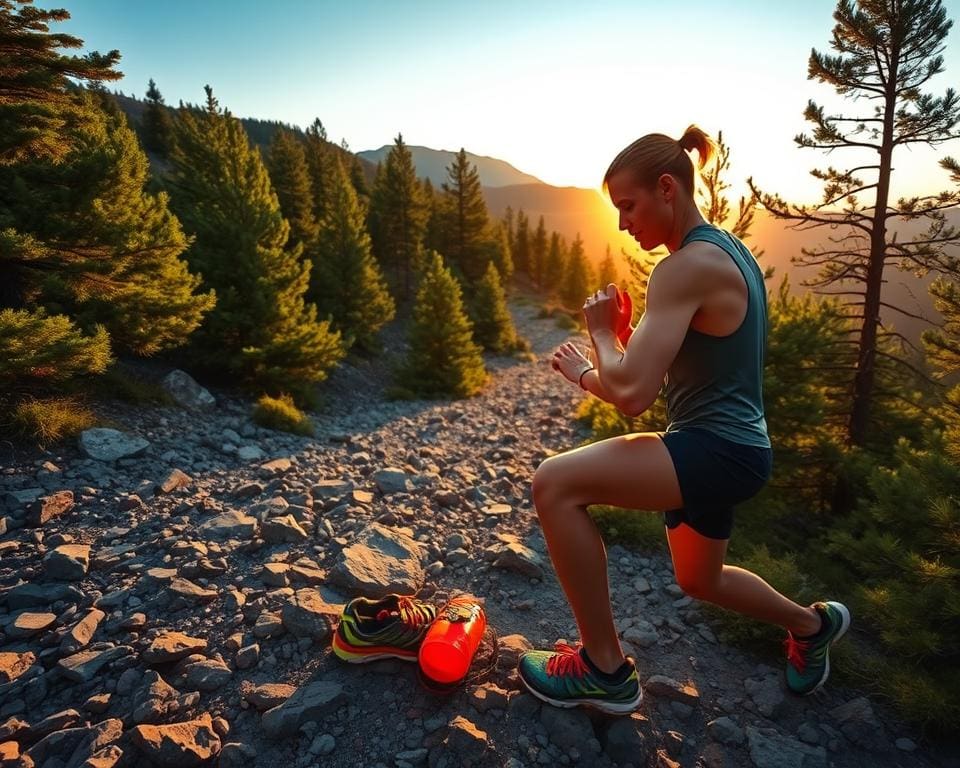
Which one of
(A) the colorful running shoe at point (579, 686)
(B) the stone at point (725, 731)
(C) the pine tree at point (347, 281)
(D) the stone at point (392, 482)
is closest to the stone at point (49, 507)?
(D) the stone at point (392, 482)

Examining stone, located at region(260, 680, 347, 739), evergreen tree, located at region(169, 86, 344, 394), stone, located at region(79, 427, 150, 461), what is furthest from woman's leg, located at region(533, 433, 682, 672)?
evergreen tree, located at region(169, 86, 344, 394)

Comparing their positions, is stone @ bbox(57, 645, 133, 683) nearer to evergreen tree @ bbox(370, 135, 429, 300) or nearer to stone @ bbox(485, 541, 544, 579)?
stone @ bbox(485, 541, 544, 579)

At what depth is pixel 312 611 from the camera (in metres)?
2.99

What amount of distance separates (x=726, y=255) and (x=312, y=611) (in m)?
3.07

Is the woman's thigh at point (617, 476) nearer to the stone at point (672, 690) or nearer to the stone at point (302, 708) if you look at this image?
the stone at point (672, 690)

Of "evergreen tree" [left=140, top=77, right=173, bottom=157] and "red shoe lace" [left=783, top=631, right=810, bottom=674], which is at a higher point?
"evergreen tree" [left=140, top=77, right=173, bottom=157]

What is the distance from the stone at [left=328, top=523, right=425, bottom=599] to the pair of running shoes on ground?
704 mm

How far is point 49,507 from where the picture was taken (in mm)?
4105

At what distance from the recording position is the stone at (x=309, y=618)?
2.89 meters

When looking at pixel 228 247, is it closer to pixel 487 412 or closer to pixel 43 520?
pixel 487 412

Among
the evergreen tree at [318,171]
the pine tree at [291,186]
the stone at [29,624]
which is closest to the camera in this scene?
the stone at [29,624]

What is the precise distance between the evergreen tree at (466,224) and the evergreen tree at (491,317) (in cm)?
1214

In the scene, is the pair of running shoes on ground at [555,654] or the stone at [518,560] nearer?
the pair of running shoes on ground at [555,654]

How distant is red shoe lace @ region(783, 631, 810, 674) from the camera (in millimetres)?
2603
